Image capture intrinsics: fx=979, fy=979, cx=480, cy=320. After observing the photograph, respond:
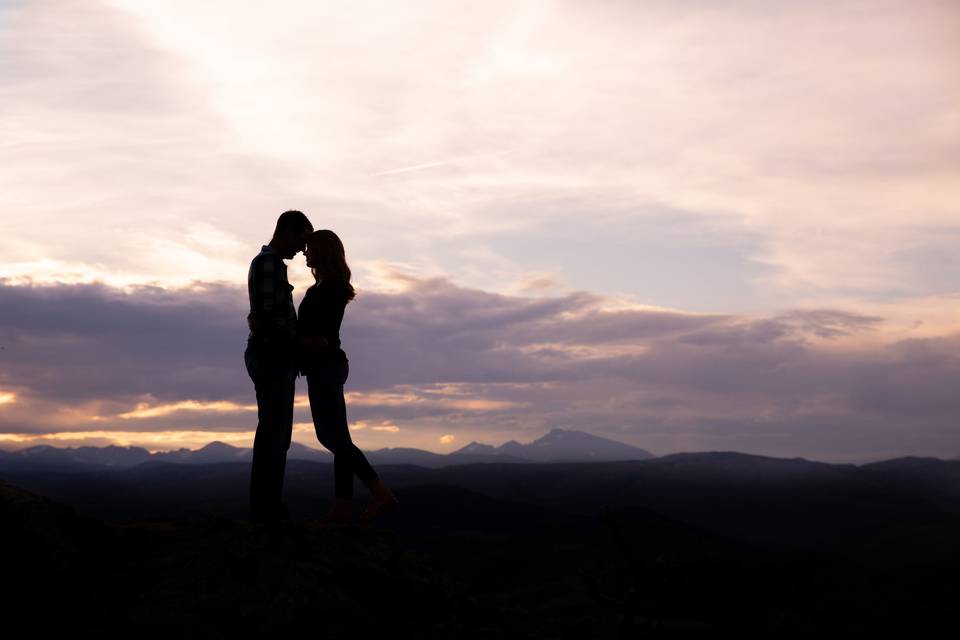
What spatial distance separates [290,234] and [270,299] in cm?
76

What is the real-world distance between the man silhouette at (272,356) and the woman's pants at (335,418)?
29 cm

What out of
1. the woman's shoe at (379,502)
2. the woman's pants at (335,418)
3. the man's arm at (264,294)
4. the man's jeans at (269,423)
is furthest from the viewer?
the woman's shoe at (379,502)

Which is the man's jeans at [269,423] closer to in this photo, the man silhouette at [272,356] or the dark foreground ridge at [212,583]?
the man silhouette at [272,356]

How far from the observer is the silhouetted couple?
9.27m

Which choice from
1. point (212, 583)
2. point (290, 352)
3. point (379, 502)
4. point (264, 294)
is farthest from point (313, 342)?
point (212, 583)

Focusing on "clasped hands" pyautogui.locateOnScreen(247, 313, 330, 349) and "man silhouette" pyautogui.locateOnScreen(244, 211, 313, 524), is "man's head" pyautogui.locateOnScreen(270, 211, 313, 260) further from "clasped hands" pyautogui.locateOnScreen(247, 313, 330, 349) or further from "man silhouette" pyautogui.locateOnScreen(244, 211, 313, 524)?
"clasped hands" pyautogui.locateOnScreen(247, 313, 330, 349)

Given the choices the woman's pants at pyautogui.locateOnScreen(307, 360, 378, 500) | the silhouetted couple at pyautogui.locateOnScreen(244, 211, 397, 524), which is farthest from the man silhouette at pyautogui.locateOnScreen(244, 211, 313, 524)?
the woman's pants at pyautogui.locateOnScreen(307, 360, 378, 500)

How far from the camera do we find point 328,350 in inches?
387

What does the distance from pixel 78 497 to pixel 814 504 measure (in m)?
147

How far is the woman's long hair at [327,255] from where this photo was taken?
967 cm

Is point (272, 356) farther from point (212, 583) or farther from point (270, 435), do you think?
point (212, 583)

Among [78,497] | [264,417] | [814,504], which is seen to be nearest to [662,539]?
[814,504]

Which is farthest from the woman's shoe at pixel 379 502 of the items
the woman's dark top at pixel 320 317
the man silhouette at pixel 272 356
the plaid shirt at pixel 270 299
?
the plaid shirt at pixel 270 299

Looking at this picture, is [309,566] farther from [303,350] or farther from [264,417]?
[303,350]
